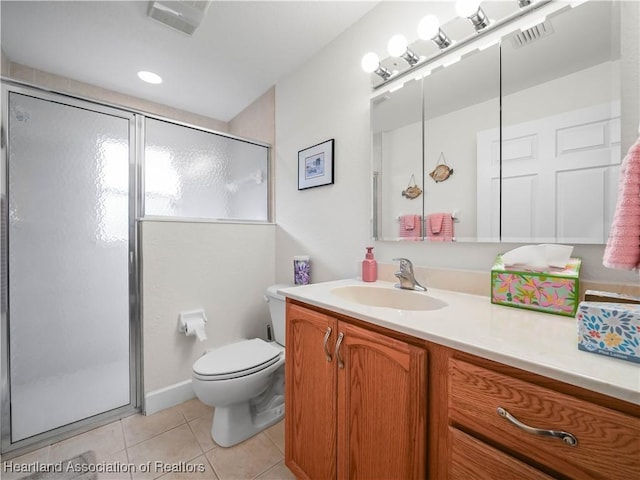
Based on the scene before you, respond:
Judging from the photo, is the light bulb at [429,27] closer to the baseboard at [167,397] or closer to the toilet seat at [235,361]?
the toilet seat at [235,361]

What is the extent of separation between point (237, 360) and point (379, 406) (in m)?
0.90

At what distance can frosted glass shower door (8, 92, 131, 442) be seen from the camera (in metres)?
1.39

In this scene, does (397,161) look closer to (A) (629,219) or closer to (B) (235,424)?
(A) (629,219)

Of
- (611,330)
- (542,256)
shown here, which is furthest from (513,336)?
(542,256)

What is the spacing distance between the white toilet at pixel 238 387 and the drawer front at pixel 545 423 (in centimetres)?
104

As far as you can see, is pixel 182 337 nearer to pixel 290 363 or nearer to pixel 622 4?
pixel 290 363

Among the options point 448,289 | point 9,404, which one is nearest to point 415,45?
point 448,289

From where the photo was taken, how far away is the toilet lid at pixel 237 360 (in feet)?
4.42

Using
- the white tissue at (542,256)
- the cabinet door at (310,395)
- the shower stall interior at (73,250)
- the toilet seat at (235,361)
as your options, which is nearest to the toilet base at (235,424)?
the toilet seat at (235,361)

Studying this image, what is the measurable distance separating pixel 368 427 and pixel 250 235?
158 cm

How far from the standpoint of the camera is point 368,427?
831 millimetres

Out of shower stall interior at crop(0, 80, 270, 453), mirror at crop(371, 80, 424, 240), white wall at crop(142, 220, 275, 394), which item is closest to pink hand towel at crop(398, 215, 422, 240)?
mirror at crop(371, 80, 424, 240)

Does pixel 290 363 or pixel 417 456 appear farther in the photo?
pixel 290 363

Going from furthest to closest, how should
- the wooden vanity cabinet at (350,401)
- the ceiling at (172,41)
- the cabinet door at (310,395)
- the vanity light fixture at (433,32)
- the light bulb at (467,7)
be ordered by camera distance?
the ceiling at (172,41) → the vanity light fixture at (433,32) → the light bulb at (467,7) → the cabinet door at (310,395) → the wooden vanity cabinet at (350,401)
